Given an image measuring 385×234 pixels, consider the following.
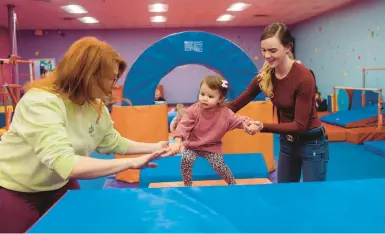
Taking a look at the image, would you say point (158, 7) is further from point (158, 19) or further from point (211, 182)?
point (211, 182)

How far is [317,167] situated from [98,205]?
1.46 metres

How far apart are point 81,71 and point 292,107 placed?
4.66 feet

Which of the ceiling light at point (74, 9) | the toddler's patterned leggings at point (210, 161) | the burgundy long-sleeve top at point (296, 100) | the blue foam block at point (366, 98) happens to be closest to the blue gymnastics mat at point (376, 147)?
the blue foam block at point (366, 98)

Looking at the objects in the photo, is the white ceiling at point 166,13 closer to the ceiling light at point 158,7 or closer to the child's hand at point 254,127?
the ceiling light at point 158,7

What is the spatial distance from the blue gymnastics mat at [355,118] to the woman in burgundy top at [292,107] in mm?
5447

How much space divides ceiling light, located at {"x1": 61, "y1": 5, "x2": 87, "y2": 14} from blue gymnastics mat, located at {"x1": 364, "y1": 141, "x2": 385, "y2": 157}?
7539 millimetres

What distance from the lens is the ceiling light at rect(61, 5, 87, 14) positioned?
970 cm

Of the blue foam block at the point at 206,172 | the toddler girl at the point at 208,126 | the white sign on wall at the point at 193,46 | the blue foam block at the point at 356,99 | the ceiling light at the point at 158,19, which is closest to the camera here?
the toddler girl at the point at 208,126

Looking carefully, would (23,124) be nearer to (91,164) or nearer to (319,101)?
(91,164)

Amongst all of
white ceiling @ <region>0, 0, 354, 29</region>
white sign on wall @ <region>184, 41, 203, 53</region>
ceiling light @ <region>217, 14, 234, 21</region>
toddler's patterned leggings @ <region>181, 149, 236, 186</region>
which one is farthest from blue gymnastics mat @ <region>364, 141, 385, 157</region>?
ceiling light @ <region>217, 14, 234, 21</region>

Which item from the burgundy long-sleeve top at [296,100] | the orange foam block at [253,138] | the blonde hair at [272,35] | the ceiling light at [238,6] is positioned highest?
the ceiling light at [238,6]

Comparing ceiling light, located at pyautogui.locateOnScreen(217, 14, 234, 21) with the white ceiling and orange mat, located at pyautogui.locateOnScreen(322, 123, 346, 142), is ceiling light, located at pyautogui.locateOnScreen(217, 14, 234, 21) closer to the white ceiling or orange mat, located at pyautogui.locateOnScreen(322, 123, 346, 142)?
the white ceiling

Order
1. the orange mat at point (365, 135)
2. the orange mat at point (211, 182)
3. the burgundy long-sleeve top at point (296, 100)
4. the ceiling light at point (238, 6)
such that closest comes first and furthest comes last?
the burgundy long-sleeve top at point (296, 100), the orange mat at point (211, 182), the orange mat at point (365, 135), the ceiling light at point (238, 6)

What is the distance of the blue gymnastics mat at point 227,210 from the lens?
54.9 inches
